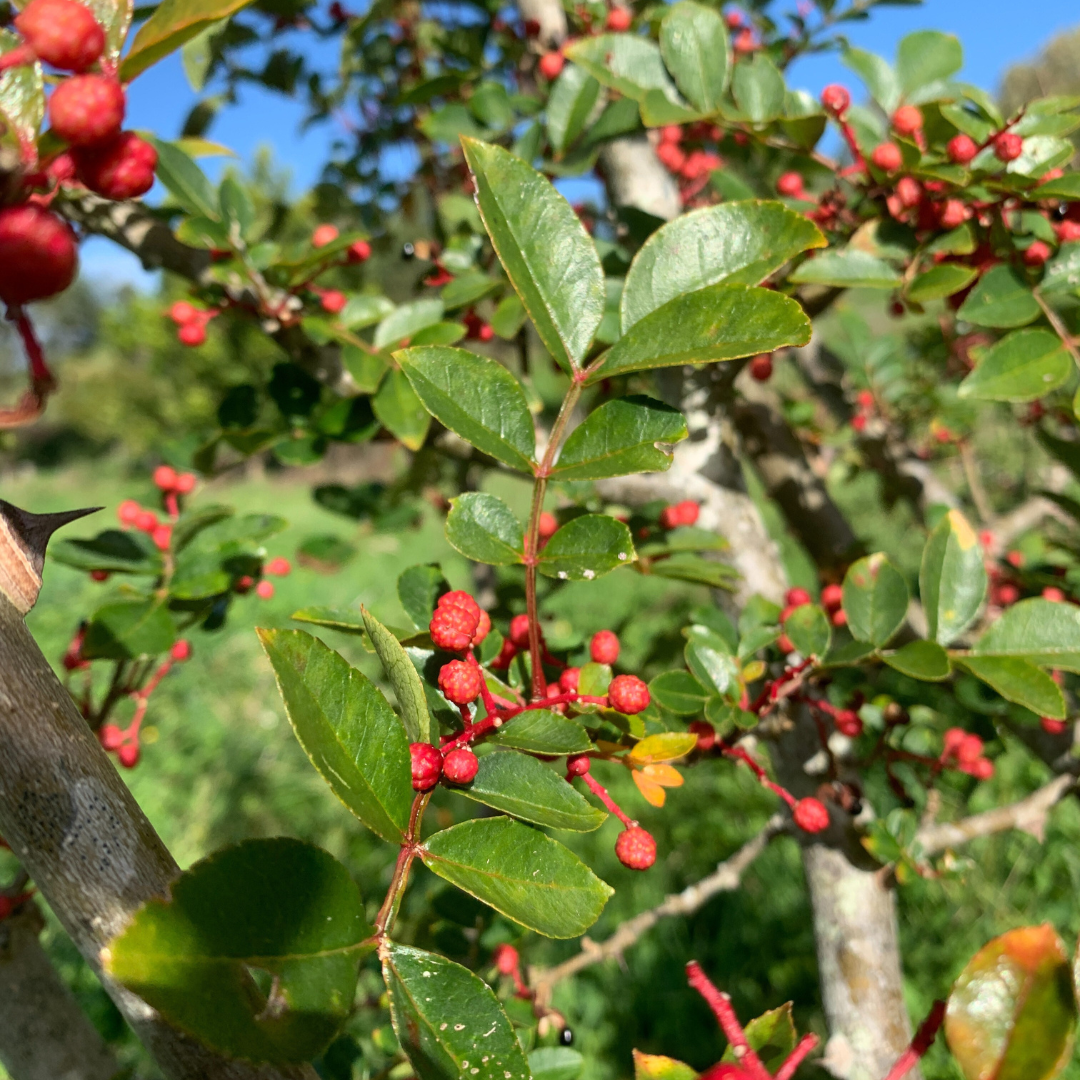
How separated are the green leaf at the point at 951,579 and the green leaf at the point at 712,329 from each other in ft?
1.13

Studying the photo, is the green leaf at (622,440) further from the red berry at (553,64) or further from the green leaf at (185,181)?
the red berry at (553,64)

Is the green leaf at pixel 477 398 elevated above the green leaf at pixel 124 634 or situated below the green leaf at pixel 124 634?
above

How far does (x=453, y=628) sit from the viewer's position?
19.9 inches

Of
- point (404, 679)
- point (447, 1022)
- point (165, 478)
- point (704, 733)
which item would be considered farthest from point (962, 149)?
point (165, 478)

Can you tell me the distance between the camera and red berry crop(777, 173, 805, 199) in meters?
1.02

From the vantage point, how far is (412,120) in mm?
1712

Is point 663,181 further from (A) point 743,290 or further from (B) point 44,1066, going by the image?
(B) point 44,1066

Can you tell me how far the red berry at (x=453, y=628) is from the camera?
0.50 meters

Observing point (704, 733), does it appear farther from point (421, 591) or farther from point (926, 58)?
point (926, 58)

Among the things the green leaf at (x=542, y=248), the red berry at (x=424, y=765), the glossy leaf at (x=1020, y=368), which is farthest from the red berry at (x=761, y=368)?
the red berry at (x=424, y=765)

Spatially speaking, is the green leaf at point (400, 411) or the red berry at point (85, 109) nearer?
the red berry at point (85, 109)

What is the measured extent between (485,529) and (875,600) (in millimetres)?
355

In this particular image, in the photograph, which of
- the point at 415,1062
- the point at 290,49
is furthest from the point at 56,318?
the point at 415,1062

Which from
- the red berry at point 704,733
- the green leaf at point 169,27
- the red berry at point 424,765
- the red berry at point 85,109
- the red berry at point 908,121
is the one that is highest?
the green leaf at point 169,27
